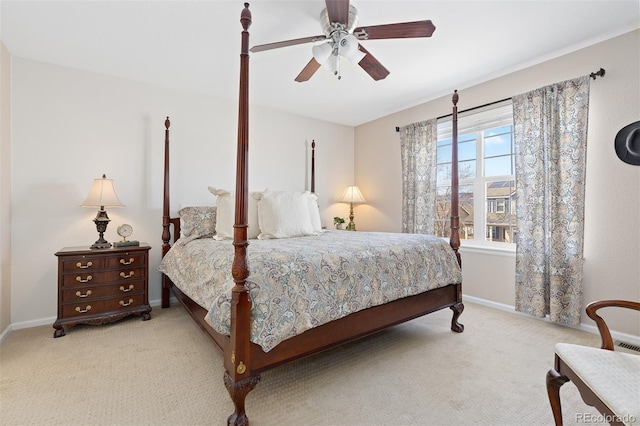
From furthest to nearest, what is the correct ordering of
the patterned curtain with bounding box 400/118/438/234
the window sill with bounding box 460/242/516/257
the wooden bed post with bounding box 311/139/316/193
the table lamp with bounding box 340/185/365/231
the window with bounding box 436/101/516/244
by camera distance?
the table lamp with bounding box 340/185/365/231 → the wooden bed post with bounding box 311/139/316/193 → the patterned curtain with bounding box 400/118/438/234 → the window with bounding box 436/101/516/244 → the window sill with bounding box 460/242/516/257

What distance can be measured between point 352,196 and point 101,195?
329 centimetres

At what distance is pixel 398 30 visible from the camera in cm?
192

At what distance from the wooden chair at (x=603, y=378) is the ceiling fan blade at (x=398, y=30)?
1806mm

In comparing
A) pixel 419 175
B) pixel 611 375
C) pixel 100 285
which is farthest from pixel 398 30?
pixel 100 285

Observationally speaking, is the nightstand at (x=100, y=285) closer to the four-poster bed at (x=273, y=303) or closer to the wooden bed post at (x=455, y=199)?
the four-poster bed at (x=273, y=303)

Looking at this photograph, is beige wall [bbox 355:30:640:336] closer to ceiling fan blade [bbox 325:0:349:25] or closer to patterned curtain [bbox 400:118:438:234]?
patterned curtain [bbox 400:118:438:234]

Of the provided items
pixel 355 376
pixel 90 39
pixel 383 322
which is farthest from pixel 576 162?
pixel 90 39

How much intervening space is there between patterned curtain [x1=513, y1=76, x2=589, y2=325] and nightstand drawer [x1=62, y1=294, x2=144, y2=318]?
3.85 metres

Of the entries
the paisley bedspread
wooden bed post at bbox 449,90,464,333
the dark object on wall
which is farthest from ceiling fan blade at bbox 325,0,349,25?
the dark object on wall

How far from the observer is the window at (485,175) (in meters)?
3.30

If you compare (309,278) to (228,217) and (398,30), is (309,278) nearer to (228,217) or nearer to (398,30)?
(228,217)

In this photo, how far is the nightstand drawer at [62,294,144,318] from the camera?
2580 millimetres

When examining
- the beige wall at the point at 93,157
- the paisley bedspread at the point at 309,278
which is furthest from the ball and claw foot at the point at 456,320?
the beige wall at the point at 93,157

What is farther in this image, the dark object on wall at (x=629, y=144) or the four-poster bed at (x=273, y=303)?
the dark object on wall at (x=629, y=144)
